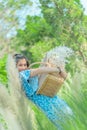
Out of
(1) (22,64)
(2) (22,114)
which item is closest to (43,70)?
(1) (22,64)

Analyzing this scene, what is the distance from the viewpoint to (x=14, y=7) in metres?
27.9

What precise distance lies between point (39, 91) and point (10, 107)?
2.70 m

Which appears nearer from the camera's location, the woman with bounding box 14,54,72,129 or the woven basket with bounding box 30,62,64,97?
the woman with bounding box 14,54,72,129

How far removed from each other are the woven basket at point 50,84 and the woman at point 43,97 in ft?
0.14

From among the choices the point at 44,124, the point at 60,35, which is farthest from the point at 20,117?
the point at 60,35

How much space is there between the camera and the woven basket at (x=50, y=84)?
3.65 metres

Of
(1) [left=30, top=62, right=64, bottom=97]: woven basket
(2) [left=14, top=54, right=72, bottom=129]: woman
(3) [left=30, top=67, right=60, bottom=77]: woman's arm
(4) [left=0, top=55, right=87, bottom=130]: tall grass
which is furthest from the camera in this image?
(1) [left=30, top=62, right=64, bottom=97]: woven basket

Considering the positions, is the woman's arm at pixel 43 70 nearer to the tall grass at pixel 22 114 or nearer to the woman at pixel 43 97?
the woman at pixel 43 97

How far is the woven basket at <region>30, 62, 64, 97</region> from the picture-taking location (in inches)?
144

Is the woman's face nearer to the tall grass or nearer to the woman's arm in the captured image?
the woman's arm

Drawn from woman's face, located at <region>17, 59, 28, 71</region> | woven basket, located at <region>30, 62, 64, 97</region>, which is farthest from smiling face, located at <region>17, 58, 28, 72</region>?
woven basket, located at <region>30, 62, 64, 97</region>

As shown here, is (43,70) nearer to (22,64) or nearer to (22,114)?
(22,64)

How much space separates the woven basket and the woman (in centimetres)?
4

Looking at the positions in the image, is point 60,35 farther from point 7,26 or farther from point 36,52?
point 7,26
